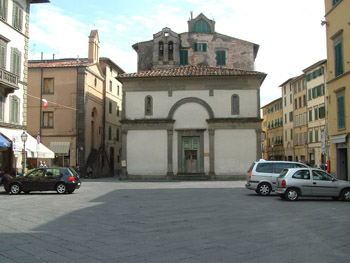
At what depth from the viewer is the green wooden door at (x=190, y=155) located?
117ft

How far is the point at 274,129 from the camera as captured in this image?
3172 inches

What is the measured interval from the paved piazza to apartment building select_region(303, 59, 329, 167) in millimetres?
42106

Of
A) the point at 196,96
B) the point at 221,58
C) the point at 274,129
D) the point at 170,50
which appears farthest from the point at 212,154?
the point at 274,129

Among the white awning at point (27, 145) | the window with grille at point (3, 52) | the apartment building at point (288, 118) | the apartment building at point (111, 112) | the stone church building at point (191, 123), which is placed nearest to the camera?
the window with grille at point (3, 52)

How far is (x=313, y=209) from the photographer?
13.6 metres

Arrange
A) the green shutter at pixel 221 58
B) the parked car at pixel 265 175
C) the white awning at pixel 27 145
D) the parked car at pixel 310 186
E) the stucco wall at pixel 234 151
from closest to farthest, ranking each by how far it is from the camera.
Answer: the parked car at pixel 310 186 < the parked car at pixel 265 175 < the white awning at pixel 27 145 < the stucco wall at pixel 234 151 < the green shutter at pixel 221 58

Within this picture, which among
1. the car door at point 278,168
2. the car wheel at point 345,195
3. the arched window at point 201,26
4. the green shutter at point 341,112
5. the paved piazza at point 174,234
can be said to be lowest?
the paved piazza at point 174,234

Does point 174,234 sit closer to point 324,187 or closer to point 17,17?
point 324,187

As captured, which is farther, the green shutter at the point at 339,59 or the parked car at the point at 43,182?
the green shutter at the point at 339,59

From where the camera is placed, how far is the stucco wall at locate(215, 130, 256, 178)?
34.8 metres

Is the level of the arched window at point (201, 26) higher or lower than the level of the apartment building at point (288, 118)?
higher

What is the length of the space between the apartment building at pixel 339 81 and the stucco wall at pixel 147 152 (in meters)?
15.9

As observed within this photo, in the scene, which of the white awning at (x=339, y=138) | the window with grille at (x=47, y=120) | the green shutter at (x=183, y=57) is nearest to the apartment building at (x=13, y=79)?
the window with grille at (x=47, y=120)

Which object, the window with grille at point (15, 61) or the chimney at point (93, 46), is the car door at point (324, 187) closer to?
the window with grille at point (15, 61)
